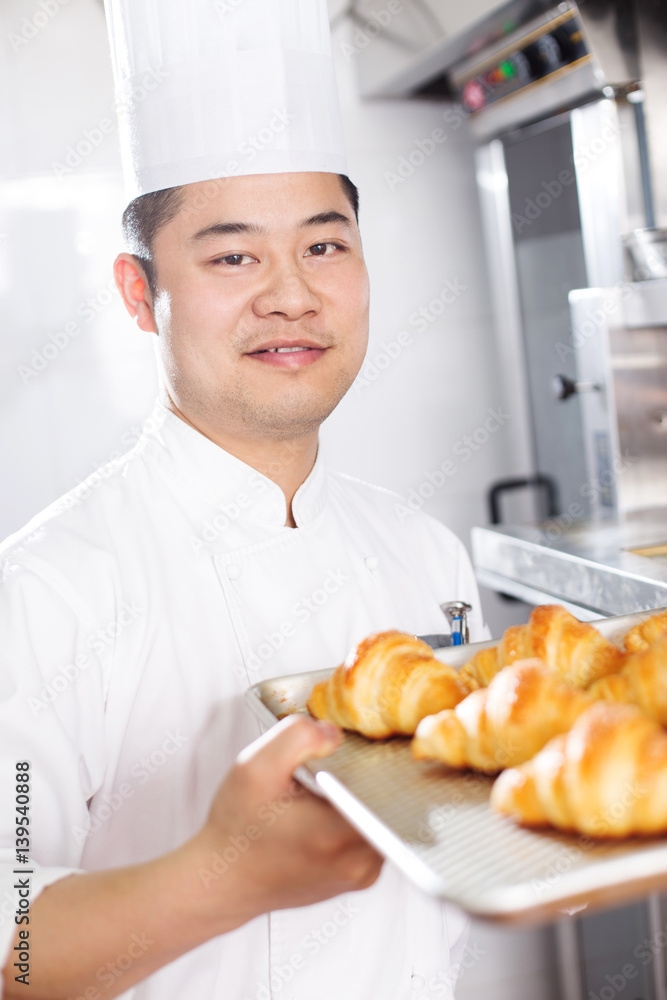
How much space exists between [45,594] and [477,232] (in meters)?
2.09

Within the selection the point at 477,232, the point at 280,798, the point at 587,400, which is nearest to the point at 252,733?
the point at 280,798

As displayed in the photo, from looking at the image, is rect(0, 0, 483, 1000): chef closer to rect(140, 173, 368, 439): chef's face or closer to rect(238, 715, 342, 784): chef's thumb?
rect(140, 173, 368, 439): chef's face

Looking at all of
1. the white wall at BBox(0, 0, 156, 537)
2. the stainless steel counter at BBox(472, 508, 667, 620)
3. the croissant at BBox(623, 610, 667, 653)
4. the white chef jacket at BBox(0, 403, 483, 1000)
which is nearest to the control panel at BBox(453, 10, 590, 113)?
the white wall at BBox(0, 0, 156, 537)

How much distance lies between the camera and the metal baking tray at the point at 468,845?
0.49 meters

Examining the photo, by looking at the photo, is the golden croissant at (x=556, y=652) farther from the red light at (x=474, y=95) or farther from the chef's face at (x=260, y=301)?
the red light at (x=474, y=95)

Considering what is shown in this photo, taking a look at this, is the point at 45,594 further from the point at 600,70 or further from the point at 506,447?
the point at 506,447

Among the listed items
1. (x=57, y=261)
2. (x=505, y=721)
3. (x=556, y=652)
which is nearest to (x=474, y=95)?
(x=57, y=261)

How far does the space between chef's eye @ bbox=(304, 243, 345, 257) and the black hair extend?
107 millimetres

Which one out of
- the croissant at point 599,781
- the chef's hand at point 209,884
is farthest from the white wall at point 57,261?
the croissant at point 599,781

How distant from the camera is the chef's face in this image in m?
1.12

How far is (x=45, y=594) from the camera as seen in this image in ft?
3.40

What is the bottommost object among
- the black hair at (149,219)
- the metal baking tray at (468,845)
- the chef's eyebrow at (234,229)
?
the metal baking tray at (468,845)

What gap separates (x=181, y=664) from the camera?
112 cm

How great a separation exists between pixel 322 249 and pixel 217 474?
30 cm
